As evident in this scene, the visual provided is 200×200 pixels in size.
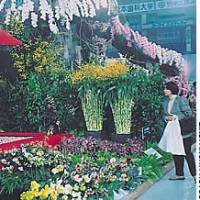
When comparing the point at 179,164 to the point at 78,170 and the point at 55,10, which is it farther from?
the point at 55,10

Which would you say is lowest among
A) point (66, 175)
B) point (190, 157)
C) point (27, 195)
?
point (27, 195)

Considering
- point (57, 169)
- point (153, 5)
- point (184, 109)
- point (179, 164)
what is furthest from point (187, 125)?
point (57, 169)

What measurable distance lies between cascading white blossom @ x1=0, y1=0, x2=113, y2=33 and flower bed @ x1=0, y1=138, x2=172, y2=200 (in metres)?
0.69

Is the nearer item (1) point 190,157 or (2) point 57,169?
(1) point 190,157

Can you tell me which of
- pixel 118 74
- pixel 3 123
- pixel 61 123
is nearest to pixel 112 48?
pixel 118 74

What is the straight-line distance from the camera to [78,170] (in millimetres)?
2959

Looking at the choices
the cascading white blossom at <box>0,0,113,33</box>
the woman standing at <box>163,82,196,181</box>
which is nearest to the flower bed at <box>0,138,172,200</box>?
the woman standing at <box>163,82,196,181</box>

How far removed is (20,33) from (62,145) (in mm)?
698

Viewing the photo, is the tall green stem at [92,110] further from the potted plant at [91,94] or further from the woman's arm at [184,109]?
the woman's arm at [184,109]

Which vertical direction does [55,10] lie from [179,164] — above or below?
above

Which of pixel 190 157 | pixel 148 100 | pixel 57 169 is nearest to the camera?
pixel 190 157

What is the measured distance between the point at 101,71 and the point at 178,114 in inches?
19.4

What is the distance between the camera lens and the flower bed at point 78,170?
2.86 meters

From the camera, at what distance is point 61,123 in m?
2.99
